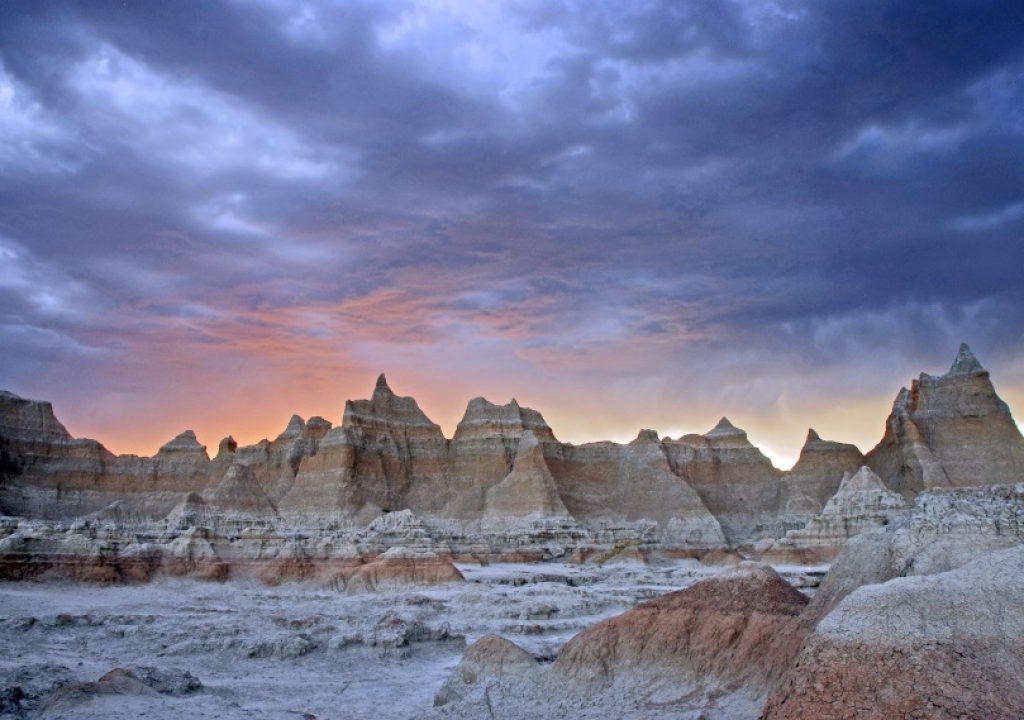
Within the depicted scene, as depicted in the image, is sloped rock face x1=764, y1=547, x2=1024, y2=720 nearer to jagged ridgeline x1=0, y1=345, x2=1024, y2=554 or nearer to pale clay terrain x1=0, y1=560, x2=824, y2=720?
pale clay terrain x1=0, y1=560, x2=824, y2=720

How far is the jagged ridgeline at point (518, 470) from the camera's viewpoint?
7500 centimetres

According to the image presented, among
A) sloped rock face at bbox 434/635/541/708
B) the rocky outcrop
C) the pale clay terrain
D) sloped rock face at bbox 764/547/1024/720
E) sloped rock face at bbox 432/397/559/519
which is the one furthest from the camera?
sloped rock face at bbox 432/397/559/519

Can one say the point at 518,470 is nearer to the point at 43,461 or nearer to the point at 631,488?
the point at 631,488

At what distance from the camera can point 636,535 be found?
74.4m

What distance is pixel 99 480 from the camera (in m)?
85.6

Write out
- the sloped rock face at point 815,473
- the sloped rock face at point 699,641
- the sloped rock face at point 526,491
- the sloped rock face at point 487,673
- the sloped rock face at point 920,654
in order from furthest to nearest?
the sloped rock face at point 815,473
the sloped rock face at point 526,491
the sloped rock face at point 487,673
the sloped rock face at point 699,641
the sloped rock face at point 920,654

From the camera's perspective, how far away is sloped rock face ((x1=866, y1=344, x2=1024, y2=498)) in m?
71.7

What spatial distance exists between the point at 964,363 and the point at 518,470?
45.2 metres

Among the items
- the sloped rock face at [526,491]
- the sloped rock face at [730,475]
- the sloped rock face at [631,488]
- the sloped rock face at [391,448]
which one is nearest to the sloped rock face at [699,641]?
the sloped rock face at [526,491]

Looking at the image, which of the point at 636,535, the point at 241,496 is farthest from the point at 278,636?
the point at 636,535

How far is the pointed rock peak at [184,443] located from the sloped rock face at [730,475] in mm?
55415

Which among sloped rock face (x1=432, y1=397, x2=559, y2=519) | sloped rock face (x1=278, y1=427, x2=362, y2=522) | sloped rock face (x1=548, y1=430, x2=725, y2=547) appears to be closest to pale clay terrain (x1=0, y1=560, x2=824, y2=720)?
sloped rock face (x1=278, y1=427, x2=362, y2=522)

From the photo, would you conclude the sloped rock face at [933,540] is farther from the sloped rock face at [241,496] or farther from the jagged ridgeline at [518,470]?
the jagged ridgeline at [518,470]

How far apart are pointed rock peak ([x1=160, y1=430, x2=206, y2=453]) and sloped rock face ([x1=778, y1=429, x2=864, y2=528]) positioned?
66273mm
